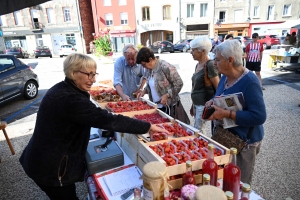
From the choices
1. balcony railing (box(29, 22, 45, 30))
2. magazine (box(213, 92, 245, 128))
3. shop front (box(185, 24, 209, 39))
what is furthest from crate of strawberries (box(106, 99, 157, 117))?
balcony railing (box(29, 22, 45, 30))

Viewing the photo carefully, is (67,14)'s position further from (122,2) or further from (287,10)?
(287,10)

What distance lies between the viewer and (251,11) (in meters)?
27.5

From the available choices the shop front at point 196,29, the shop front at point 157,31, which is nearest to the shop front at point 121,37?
the shop front at point 157,31

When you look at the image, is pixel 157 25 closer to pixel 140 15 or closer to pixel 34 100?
pixel 140 15

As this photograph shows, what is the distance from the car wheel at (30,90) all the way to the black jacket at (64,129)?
6748mm

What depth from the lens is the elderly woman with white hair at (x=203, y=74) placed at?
2.52 meters

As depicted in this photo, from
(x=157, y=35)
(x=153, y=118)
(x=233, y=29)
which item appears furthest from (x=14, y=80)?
(x=233, y=29)

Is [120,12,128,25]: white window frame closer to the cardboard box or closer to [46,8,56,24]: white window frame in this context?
[46,8,56,24]: white window frame

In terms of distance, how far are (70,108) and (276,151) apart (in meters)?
3.51

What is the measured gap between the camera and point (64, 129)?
148 centimetres

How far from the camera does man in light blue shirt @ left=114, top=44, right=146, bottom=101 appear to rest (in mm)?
3346

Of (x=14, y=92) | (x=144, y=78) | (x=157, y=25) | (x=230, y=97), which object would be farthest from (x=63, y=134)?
(x=157, y=25)

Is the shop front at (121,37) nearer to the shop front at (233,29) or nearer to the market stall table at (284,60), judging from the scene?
the shop front at (233,29)

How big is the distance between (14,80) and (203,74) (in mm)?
6503
